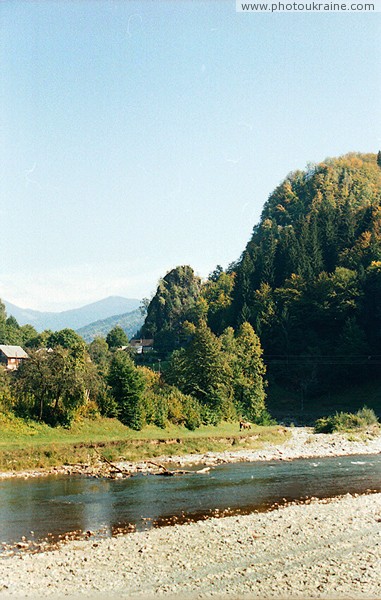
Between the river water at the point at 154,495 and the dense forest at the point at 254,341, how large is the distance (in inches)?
570

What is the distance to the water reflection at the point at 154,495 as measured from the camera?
27.2m

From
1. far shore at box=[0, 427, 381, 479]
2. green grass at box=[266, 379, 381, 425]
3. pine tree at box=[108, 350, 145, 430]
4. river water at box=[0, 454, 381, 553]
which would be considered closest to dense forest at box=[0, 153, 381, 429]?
pine tree at box=[108, 350, 145, 430]

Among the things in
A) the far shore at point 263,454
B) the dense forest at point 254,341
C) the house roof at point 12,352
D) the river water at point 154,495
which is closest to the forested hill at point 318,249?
the dense forest at point 254,341

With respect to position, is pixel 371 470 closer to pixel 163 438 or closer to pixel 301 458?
pixel 301 458

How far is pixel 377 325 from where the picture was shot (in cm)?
10950

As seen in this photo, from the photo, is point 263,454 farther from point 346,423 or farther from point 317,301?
point 317,301

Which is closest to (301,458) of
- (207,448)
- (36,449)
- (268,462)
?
(268,462)

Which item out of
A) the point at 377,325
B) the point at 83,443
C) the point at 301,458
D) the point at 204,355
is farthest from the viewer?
the point at 377,325

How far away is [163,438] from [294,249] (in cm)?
8266

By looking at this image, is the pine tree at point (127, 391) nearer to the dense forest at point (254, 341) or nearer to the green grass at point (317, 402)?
the dense forest at point (254, 341)

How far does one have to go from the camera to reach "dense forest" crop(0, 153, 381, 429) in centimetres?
5459

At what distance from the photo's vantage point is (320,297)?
115062mm

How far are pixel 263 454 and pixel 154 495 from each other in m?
21.7

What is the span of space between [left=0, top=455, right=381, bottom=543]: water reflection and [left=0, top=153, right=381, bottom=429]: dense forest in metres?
14.4
